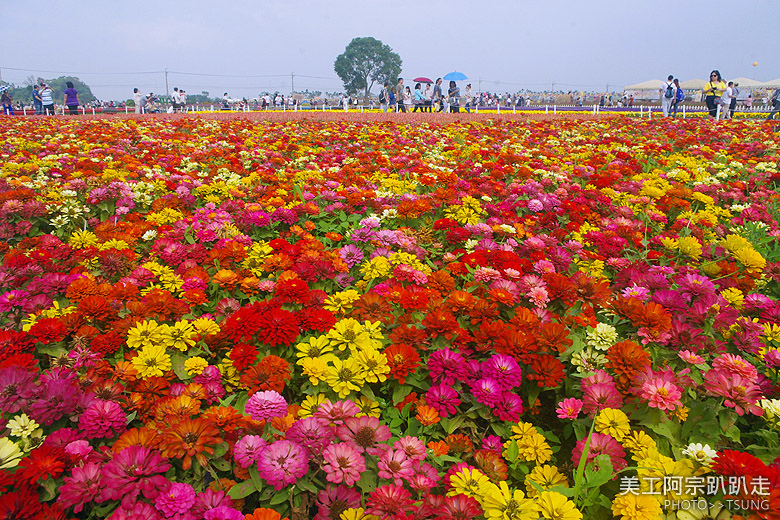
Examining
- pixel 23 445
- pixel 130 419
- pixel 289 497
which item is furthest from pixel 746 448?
pixel 23 445

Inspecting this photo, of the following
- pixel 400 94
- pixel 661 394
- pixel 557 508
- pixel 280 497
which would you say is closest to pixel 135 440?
pixel 280 497

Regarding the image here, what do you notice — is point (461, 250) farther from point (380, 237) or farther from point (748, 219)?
point (748, 219)

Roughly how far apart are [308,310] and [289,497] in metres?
0.79

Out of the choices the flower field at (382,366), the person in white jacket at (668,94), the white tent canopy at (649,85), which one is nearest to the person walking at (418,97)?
the person in white jacket at (668,94)

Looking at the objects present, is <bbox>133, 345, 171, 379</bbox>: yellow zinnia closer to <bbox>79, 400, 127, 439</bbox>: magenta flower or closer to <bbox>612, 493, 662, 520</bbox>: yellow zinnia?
<bbox>79, 400, 127, 439</bbox>: magenta flower

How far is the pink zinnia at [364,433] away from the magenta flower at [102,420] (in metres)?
0.67

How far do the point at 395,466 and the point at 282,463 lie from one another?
0.31 meters

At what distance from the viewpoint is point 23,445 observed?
1.21 meters

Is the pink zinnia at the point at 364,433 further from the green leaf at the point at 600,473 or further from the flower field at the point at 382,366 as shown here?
the green leaf at the point at 600,473

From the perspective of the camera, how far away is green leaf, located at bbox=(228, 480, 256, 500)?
1179 millimetres

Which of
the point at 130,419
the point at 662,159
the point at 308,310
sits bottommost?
the point at 130,419

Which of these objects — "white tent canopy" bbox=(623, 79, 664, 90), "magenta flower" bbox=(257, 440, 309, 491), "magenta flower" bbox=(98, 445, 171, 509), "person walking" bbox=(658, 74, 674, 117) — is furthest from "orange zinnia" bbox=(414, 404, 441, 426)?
"white tent canopy" bbox=(623, 79, 664, 90)

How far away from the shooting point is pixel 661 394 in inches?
53.9

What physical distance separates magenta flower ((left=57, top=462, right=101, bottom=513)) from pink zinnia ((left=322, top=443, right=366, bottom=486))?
1.92 feet
